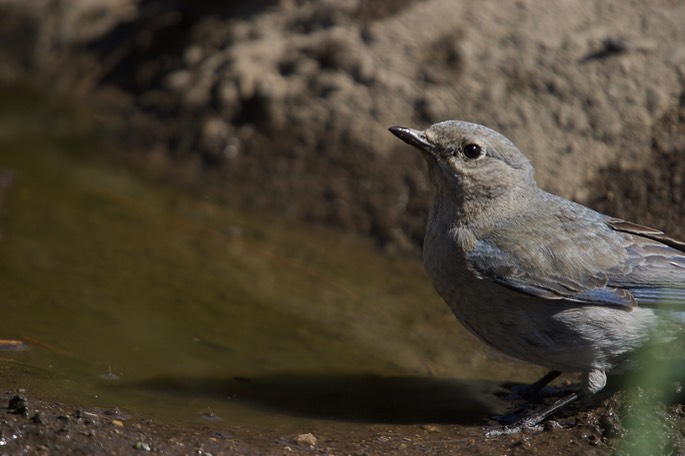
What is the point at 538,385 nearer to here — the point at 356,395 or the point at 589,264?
the point at 589,264

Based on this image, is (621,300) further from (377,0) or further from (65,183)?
(65,183)

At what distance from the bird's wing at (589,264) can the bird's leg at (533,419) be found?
1.70 feet

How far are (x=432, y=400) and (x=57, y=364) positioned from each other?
1981mm

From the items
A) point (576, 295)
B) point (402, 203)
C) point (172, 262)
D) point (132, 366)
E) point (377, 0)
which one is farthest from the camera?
point (377, 0)

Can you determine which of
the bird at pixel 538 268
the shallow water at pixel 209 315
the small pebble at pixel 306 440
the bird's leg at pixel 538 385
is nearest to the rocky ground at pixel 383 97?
the shallow water at pixel 209 315

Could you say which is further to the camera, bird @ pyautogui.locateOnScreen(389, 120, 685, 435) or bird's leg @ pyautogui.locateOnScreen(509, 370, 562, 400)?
bird's leg @ pyautogui.locateOnScreen(509, 370, 562, 400)

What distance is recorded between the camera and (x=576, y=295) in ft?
16.4

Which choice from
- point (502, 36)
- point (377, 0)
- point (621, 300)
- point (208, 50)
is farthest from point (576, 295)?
point (208, 50)

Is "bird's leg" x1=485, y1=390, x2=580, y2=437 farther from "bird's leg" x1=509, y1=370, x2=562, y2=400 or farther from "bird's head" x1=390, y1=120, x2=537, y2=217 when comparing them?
"bird's head" x1=390, y1=120, x2=537, y2=217

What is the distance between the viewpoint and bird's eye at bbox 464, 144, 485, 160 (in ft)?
17.9

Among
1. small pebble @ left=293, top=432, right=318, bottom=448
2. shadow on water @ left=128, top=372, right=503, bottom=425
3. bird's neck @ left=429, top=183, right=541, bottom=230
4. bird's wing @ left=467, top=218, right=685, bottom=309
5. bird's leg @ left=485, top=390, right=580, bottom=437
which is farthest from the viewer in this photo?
bird's neck @ left=429, top=183, right=541, bottom=230

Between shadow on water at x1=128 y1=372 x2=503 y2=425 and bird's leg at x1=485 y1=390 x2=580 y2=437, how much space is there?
226 millimetres

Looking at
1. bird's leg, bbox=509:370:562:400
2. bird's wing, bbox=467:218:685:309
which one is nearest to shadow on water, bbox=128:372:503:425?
bird's leg, bbox=509:370:562:400

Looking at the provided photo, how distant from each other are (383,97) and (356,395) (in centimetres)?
318
